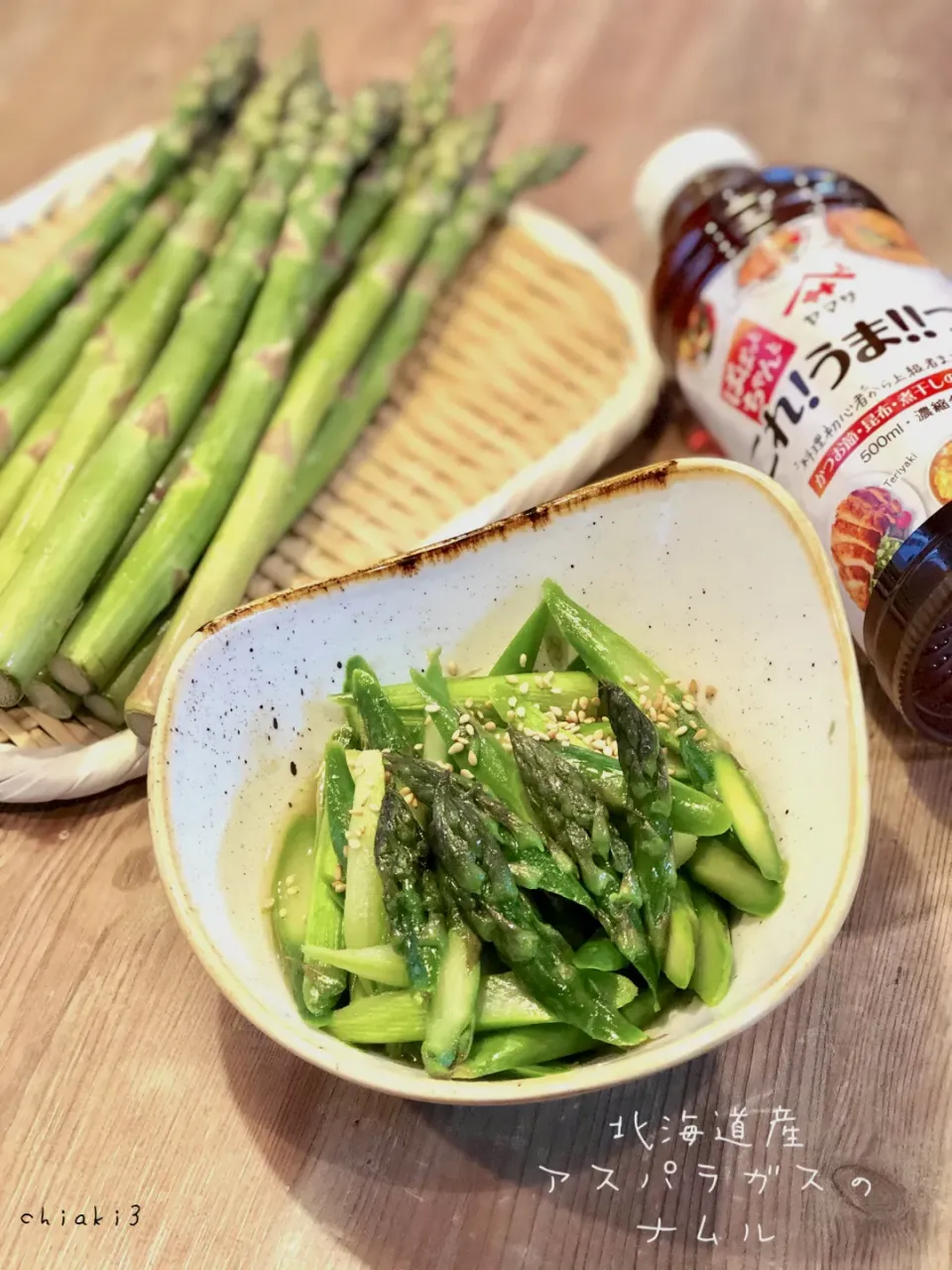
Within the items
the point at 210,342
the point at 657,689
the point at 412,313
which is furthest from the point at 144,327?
the point at 657,689

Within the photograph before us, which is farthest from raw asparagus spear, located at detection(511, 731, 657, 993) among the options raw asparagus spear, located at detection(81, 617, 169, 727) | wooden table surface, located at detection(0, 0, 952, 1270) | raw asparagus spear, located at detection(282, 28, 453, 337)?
raw asparagus spear, located at detection(282, 28, 453, 337)

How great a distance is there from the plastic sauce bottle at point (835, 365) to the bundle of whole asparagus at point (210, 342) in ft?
1.78

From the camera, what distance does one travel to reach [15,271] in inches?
82.8

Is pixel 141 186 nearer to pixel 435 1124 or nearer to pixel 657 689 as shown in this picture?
pixel 657 689

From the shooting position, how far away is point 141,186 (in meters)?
2.03

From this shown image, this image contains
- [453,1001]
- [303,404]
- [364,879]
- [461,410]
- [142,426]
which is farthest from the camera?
[461,410]

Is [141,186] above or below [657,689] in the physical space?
above

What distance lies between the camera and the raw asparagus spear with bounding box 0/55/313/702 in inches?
59.7

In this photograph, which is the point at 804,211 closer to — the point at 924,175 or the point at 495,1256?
the point at 924,175

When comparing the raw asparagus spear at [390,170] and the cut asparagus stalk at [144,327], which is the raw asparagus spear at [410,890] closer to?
the cut asparagus stalk at [144,327]

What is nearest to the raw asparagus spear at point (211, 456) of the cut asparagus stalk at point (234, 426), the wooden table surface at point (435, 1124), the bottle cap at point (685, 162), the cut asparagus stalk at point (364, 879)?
the cut asparagus stalk at point (234, 426)

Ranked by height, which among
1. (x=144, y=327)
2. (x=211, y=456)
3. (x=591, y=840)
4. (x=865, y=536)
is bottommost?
(x=865, y=536)

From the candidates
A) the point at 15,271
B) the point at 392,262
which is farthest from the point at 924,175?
the point at 15,271

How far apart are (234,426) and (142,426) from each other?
0.15 m
